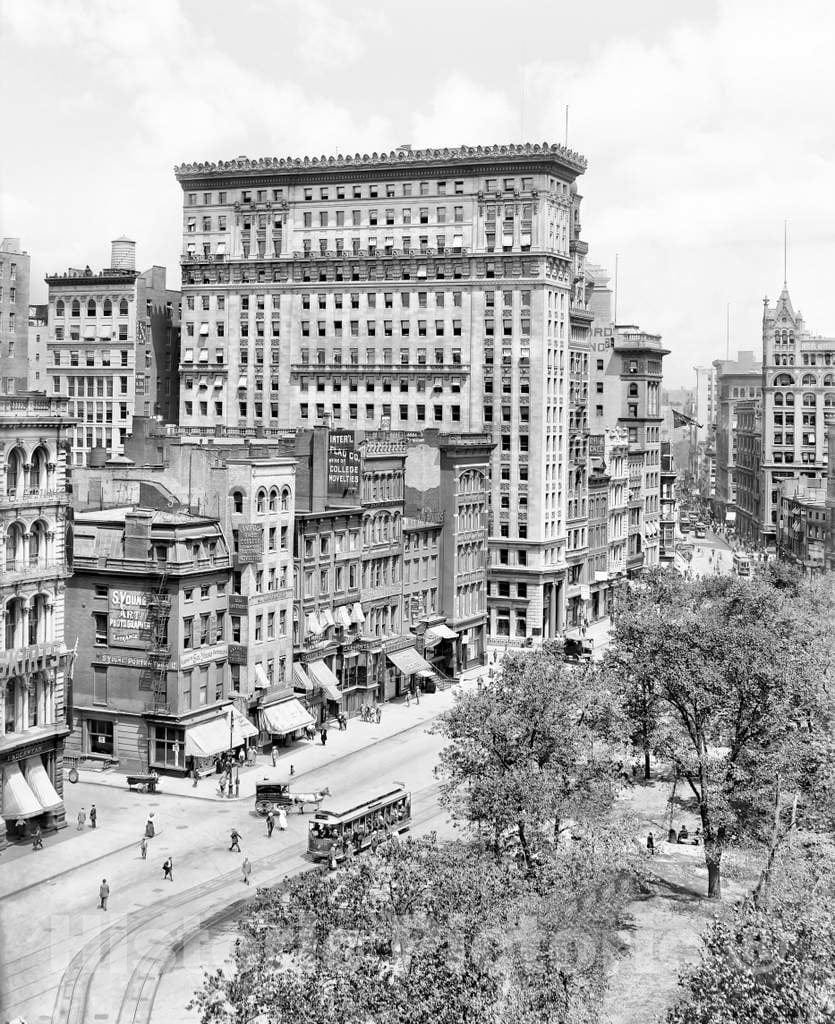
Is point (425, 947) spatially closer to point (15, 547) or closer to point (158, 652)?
point (15, 547)

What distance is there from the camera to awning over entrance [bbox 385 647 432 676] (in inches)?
4328

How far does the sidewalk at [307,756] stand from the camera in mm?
81812

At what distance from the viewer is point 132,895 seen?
6344cm

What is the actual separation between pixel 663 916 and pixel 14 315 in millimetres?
45842

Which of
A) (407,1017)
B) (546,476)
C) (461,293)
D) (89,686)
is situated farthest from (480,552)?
(407,1017)

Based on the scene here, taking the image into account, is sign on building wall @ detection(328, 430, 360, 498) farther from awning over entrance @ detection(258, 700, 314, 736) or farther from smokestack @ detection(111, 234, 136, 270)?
smokestack @ detection(111, 234, 136, 270)

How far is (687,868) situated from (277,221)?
9781cm

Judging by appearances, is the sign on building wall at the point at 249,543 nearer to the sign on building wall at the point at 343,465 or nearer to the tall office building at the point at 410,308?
the sign on building wall at the point at 343,465

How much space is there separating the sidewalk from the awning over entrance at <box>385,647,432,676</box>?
7.37ft

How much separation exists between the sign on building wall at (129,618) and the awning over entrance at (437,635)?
3520cm

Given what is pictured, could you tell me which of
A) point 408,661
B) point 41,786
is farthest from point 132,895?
point 408,661

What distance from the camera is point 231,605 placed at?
91.1 metres

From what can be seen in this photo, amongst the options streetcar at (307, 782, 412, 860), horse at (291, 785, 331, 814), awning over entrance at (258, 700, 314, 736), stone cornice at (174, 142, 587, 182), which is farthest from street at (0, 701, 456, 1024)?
stone cornice at (174, 142, 587, 182)

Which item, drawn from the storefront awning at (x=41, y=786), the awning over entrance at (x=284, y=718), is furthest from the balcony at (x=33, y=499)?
the awning over entrance at (x=284, y=718)
